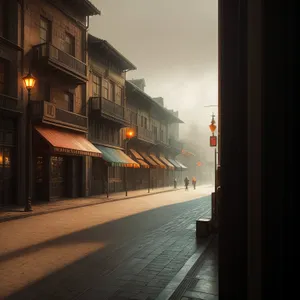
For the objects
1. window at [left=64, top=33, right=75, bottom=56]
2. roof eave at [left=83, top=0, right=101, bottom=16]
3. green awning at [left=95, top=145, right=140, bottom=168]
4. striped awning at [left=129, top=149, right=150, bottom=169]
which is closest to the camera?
window at [left=64, top=33, right=75, bottom=56]

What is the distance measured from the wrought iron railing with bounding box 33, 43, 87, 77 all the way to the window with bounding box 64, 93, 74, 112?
1638mm

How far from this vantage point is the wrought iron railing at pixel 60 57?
1792cm

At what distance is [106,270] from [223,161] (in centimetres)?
449

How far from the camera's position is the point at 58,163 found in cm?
2048

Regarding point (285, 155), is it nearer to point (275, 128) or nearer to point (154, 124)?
point (275, 128)

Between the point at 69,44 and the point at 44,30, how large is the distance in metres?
2.72

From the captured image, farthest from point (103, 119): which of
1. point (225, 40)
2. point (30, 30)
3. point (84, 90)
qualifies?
point (225, 40)

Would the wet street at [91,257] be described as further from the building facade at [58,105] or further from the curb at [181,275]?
the building facade at [58,105]

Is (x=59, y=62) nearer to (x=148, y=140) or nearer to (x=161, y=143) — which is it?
(x=148, y=140)

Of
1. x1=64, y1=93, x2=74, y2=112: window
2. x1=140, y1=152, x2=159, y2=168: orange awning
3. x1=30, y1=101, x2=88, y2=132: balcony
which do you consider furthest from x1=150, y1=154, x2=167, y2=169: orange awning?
x1=64, y1=93, x2=74, y2=112: window

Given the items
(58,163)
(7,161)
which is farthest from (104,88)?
(7,161)

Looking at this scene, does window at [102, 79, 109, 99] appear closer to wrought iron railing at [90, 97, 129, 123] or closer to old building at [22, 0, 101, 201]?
wrought iron railing at [90, 97, 129, 123]

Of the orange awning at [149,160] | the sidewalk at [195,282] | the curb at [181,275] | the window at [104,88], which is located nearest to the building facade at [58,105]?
the window at [104,88]

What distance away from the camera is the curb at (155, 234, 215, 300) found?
14.5 feet
